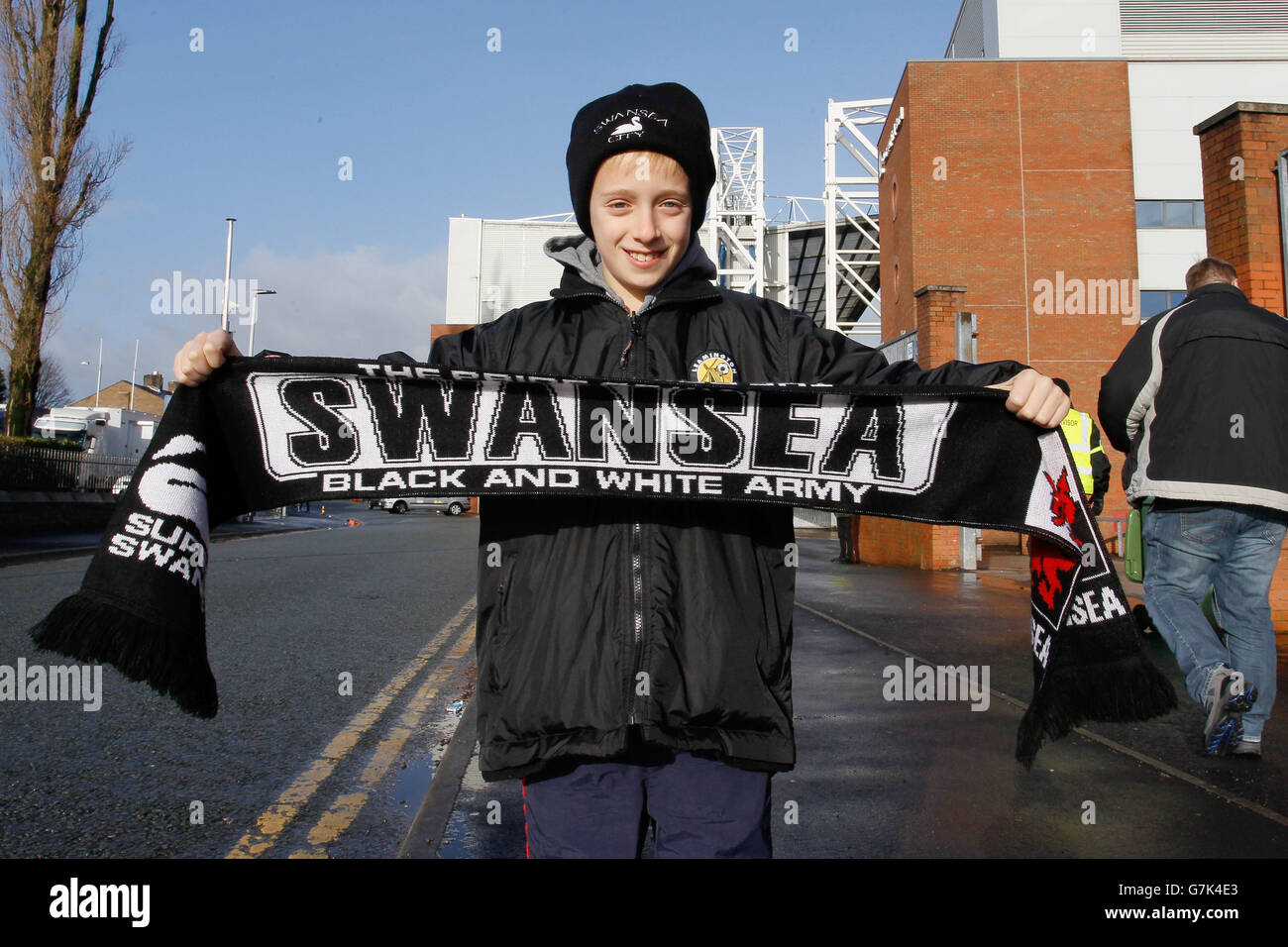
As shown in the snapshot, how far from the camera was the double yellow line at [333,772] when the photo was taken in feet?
10.6

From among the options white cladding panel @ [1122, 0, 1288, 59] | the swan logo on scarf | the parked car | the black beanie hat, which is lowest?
the swan logo on scarf

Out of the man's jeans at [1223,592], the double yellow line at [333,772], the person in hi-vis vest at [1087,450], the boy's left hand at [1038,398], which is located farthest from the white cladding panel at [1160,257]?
the boy's left hand at [1038,398]

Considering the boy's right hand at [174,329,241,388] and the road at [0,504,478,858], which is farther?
the road at [0,504,478,858]

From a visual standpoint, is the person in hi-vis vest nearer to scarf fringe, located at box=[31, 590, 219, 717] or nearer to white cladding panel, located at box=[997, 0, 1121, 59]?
scarf fringe, located at box=[31, 590, 219, 717]

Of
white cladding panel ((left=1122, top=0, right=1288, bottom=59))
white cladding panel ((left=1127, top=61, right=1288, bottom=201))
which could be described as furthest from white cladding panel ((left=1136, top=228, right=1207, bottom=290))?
white cladding panel ((left=1122, top=0, right=1288, bottom=59))

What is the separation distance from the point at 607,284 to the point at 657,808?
1.21 m

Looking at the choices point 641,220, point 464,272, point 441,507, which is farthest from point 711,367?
point 464,272

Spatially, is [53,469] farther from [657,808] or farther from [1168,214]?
[1168,214]

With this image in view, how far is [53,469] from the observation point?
2280 centimetres

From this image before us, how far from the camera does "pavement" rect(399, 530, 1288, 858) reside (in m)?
3.13

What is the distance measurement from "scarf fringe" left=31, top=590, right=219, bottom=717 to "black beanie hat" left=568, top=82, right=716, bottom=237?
1.40 m

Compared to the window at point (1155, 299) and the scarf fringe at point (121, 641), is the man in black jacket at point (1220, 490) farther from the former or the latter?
the window at point (1155, 299)
